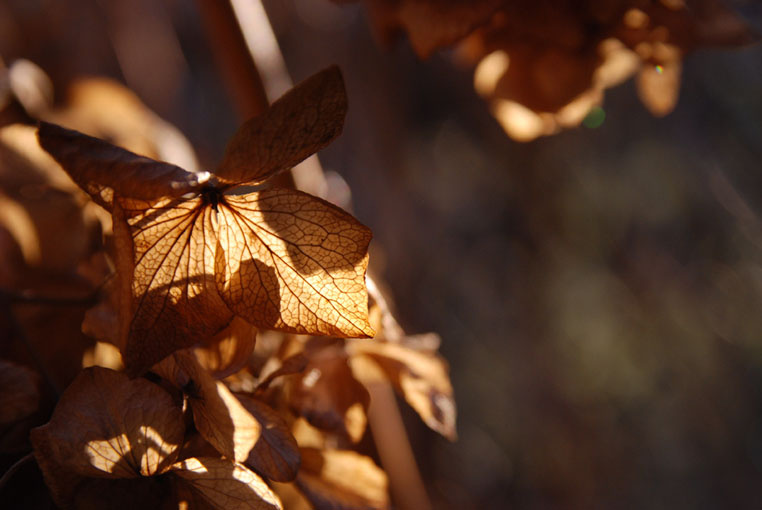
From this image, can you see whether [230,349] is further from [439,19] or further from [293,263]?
[439,19]

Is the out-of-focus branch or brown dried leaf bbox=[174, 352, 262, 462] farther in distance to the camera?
the out-of-focus branch

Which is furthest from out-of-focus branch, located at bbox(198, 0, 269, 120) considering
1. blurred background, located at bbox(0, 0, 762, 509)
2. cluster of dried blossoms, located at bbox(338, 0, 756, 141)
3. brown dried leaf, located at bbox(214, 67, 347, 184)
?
blurred background, located at bbox(0, 0, 762, 509)

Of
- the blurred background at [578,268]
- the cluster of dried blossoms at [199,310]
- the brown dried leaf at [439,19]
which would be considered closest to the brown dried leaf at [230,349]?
the cluster of dried blossoms at [199,310]

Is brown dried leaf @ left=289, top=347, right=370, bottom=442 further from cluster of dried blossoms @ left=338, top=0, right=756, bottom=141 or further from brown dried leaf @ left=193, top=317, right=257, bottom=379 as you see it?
cluster of dried blossoms @ left=338, top=0, right=756, bottom=141

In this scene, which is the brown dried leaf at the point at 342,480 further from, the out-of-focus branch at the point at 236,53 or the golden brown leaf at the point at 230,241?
the out-of-focus branch at the point at 236,53

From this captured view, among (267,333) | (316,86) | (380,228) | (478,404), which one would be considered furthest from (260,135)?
(478,404)

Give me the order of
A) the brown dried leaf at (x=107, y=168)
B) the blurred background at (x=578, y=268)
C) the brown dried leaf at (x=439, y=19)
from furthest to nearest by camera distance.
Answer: the blurred background at (x=578, y=268)
the brown dried leaf at (x=439, y=19)
the brown dried leaf at (x=107, y=168)

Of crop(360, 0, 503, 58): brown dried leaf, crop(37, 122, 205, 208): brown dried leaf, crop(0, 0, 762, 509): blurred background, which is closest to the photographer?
crop(37, 122, 205, 208): brown dried leaf

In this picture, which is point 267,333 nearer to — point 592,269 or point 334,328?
point 334,328
